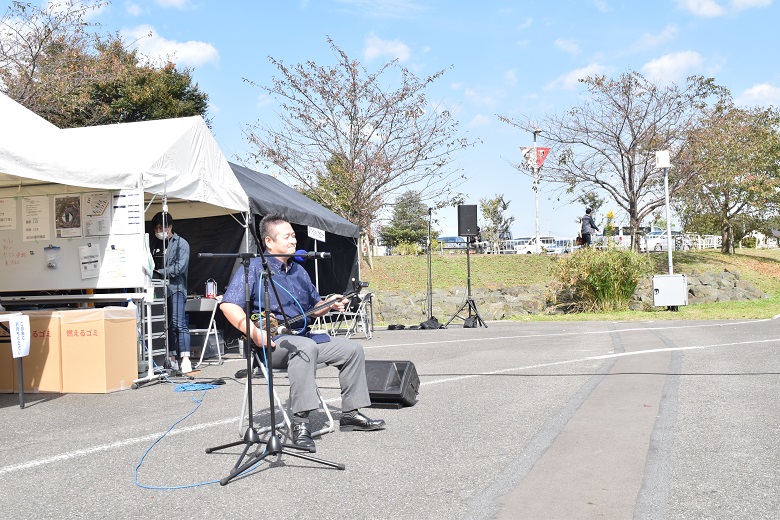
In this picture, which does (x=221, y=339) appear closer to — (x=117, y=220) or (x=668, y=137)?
(x=117, y=220)

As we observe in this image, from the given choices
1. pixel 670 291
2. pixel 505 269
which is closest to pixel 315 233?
pixel 670 291

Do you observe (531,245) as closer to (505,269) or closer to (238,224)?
(505,269)

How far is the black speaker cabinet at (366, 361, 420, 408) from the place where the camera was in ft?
19.9

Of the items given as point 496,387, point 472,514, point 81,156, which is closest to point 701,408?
point 496,387

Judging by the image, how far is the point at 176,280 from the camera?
9.48m

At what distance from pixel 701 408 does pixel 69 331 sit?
5783mm

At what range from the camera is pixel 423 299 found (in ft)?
72.8

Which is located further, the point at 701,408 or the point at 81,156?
the point at 81,156

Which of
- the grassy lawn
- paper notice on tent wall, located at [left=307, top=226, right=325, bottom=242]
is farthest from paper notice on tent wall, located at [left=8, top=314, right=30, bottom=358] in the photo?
the grassy lawn

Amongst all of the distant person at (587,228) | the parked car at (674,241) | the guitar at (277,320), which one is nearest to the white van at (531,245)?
the parked car at (674,241)

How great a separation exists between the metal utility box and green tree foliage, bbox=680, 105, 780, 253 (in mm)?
9353

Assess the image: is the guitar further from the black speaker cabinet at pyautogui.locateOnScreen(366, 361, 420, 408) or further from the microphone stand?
the black speaker cabinet at pyautogui.locateOnScreen(366, 361, 420, 408)

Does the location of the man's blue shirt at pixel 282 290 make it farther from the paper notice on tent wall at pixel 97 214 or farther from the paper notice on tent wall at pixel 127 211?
the paper notice on tent wall at pixel 97 214

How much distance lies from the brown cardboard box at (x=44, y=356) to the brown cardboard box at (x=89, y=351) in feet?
0.21
